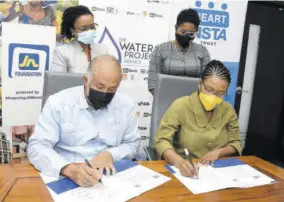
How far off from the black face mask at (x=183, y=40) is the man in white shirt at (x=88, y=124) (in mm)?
1261

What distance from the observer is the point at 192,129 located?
169cm

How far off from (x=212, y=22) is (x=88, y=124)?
233cm

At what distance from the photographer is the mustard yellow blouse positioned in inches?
66.0

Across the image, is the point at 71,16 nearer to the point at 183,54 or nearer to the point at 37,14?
the point at 37,14

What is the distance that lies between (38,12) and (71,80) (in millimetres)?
1404

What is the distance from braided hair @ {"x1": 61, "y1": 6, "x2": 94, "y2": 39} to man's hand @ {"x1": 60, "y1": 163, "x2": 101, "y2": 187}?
1425mm

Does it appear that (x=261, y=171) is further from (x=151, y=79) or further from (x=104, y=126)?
(x=151, y=79)

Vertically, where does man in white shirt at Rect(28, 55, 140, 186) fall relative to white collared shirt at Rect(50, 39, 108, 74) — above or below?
below

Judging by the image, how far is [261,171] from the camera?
1469mm

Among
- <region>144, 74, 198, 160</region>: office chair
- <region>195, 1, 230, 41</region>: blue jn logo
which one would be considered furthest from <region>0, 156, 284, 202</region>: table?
<region>195, 1, 230, 41</region>: blue jn logo

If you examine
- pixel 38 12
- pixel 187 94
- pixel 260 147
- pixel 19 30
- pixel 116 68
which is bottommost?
pixel 260 147

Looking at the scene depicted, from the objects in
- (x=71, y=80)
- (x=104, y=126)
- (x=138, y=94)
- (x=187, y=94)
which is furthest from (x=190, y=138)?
(x=138, y=94)

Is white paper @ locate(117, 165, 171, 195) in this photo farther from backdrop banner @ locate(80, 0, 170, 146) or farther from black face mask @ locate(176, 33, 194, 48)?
backdrop banner @ locate(80, 0, 170, 146)

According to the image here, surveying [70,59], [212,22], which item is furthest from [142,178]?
[212,22]
